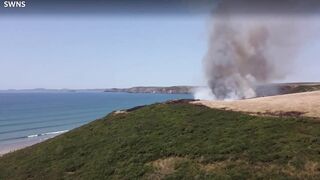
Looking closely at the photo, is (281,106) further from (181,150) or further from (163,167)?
(163,167)

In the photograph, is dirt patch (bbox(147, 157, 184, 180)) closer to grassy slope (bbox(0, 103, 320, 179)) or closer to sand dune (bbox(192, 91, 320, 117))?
grassy slope (bbox(0, 103, 320, 179))

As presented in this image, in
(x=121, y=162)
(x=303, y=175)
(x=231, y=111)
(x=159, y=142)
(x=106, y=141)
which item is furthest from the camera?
(x=231, y=111)

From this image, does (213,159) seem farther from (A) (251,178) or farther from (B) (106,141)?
(B) (106,141)

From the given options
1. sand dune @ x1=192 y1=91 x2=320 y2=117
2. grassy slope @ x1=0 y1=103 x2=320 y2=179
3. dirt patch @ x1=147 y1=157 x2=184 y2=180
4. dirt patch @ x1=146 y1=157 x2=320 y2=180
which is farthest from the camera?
sand dune @ x1=192 y1=91 x2=320 y2=117

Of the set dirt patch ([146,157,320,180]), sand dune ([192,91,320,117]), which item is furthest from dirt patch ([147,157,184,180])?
sand dune ([192,91,320,117])

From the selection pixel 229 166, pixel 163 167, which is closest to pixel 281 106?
pixel 229 166

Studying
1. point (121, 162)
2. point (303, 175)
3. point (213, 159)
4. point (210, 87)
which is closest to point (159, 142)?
point (121, 162)

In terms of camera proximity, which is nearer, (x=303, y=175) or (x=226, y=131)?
(x=303, y=175)

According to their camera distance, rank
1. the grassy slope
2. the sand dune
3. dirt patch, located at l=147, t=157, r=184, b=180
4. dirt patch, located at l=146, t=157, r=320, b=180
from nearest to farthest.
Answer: dirt patch, located at l=146, t=157, r=320, b=180 < the grassy slope < dirt patch, located at l=147, t=157, r=184, b=180 < the sand dune
